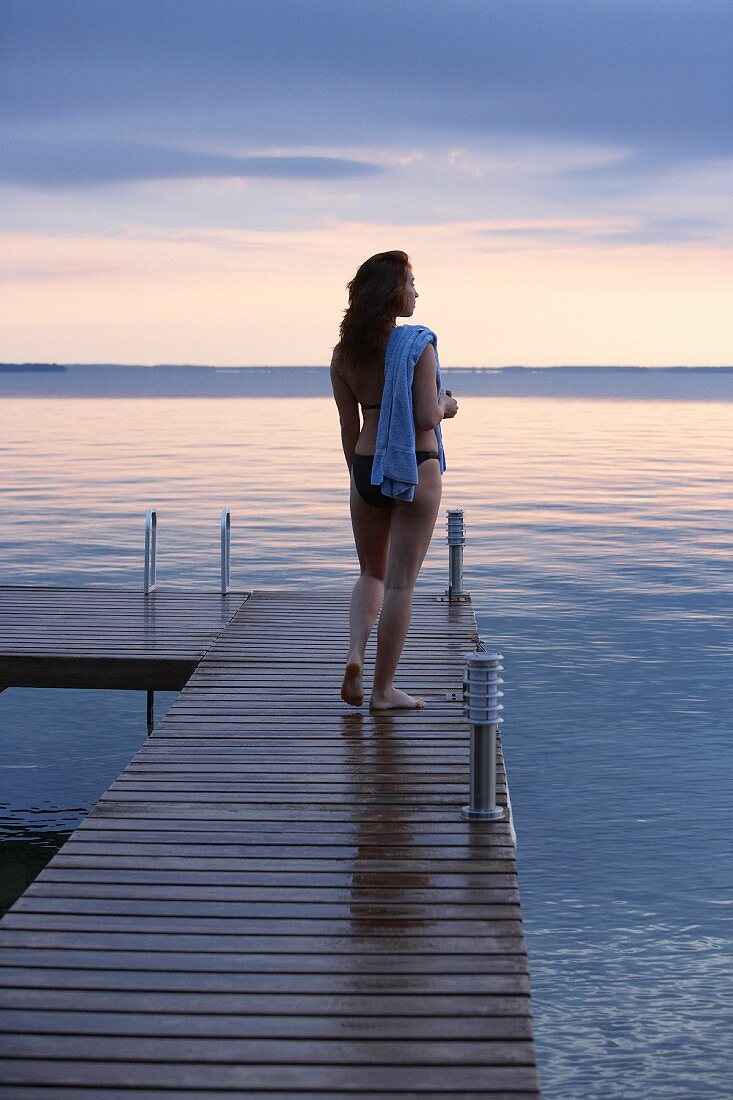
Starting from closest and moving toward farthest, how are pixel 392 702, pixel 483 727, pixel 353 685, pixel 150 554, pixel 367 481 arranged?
1. pixel 483 727
2. pixel 367 481
3. pixel 353 685
4. pixel 392 702
5. pixel 150 554

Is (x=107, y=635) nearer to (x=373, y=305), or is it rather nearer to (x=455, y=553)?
(x=455, y=553)

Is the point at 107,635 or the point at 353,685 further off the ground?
the point at 353,685

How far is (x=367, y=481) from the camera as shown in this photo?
6133mm

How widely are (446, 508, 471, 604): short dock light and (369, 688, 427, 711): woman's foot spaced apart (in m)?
3.24

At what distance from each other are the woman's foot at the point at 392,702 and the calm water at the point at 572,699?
151cm

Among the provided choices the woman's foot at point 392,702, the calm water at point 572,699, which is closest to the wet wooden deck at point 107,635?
the calm water at point 572,699

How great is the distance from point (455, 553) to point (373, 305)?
15.2ft

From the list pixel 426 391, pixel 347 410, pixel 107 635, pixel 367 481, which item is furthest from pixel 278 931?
pixel 107 635

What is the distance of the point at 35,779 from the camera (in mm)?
10930

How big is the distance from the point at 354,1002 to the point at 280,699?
3.53 m

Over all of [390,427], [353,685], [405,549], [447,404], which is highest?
[447,404]

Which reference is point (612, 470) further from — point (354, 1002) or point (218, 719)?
point (354, 1002)

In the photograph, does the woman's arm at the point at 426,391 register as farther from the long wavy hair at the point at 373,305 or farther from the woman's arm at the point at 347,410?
the woman's arm at the point at 347,410

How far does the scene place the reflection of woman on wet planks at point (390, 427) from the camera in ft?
19.4
